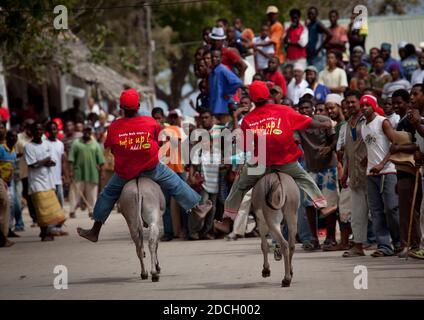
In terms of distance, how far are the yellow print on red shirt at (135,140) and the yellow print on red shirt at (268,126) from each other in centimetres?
150

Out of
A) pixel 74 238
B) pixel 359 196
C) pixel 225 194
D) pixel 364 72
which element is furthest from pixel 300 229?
pixel 364 72

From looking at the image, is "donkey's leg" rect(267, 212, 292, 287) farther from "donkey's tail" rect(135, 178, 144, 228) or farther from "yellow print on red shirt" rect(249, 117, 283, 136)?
"donkey's tail" rect(135, 178, 144, 228)

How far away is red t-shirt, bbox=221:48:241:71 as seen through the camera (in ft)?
72.3

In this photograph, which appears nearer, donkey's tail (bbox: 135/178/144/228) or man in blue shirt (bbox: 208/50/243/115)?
donkey's tail (bbox: 135/178/144/228)

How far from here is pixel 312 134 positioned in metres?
17.1

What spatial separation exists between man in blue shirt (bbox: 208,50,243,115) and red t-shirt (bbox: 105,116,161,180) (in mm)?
6446

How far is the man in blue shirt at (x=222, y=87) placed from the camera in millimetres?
20422

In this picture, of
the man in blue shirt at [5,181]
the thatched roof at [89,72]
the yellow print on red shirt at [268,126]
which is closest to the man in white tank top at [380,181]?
the yellow print on red shirt at [268,126]

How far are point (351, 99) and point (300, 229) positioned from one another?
225 cm

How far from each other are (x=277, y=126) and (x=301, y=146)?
169 inches

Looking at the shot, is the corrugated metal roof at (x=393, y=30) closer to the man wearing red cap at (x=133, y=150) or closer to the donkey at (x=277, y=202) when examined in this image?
the man wearing red cap at (x=133, y=150)

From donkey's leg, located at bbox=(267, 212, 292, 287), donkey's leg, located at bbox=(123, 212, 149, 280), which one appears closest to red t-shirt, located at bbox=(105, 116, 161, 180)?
donkey's leg, located at bbox=(123, 212, 149, 280)

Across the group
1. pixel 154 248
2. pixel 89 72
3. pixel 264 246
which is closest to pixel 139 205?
pixel 154 248
